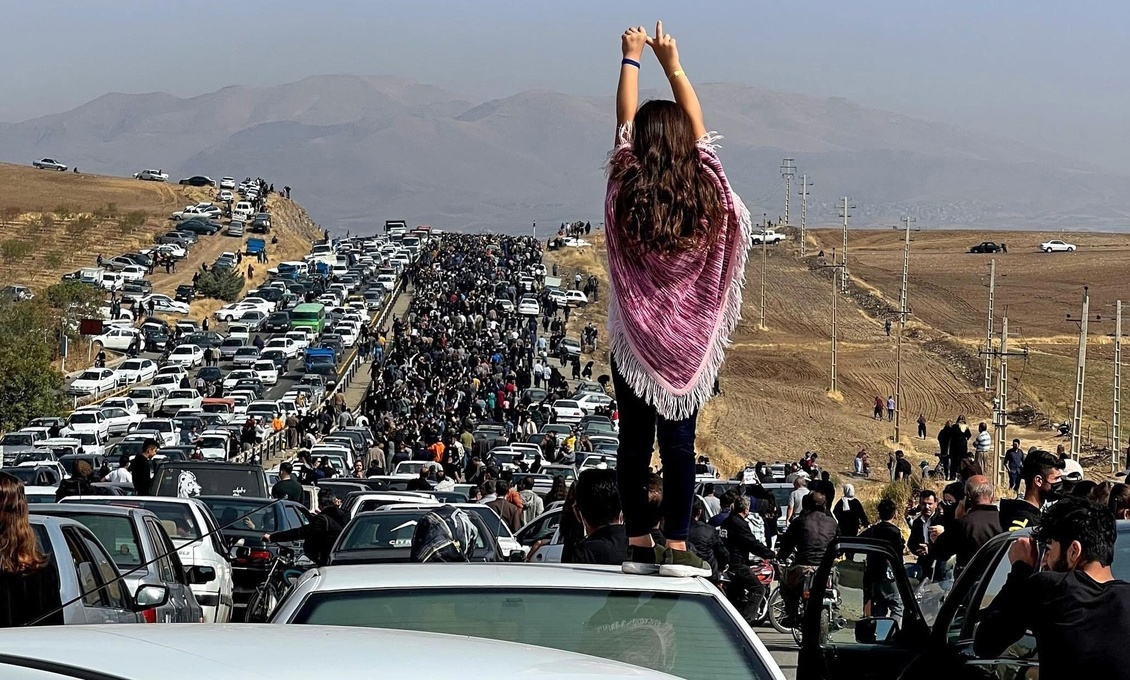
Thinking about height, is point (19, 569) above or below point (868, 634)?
above

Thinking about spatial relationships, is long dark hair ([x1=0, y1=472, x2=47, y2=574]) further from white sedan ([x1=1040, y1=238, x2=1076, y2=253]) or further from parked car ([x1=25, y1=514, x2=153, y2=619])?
white sedan ([x1=1040, y1=238, x2=1076, y2=253])

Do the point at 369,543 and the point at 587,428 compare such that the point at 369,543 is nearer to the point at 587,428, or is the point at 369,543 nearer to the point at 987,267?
the point at 587,428

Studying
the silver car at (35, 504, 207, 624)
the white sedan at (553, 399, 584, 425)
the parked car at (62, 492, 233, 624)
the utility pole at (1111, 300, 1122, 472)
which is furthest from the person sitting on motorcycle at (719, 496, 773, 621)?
the white sedan at (553, 399, 584, 425)

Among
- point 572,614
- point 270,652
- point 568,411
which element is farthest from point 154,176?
point 270,652

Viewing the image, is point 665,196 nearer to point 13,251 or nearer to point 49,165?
point 13,251

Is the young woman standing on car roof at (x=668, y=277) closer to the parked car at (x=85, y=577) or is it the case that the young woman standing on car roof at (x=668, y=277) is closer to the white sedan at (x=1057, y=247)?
the parked car at (x=85, y=577)

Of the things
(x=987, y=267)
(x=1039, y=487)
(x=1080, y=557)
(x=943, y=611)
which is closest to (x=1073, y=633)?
(x=1080, y=557)
